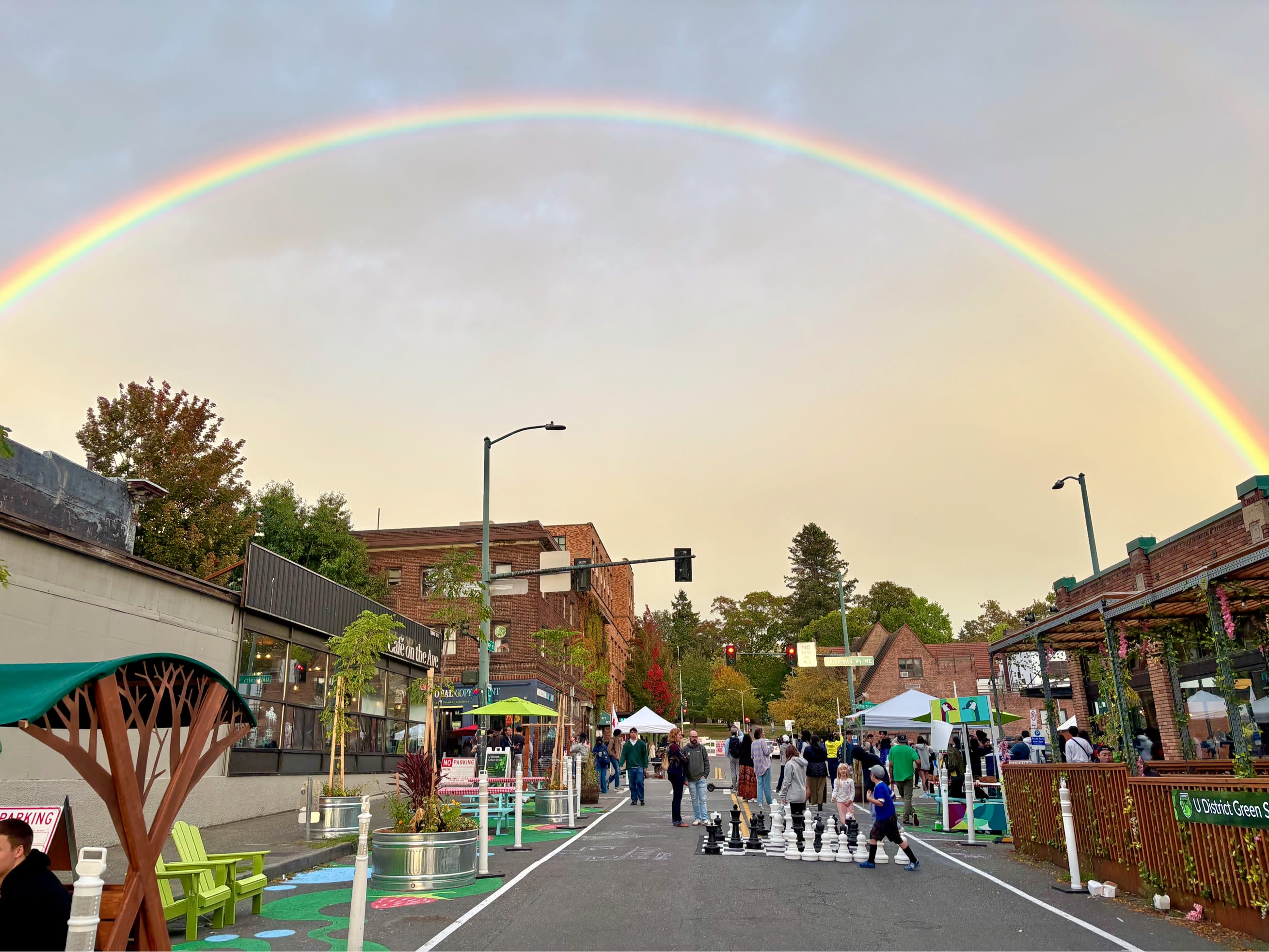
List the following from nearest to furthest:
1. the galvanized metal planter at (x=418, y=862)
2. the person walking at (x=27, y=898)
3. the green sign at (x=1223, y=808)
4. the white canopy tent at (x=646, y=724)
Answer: the person walking at (x=27, y=898) → the green sign at (x=1223, y=808) → the galvanized metal planter at (x=418, y=862) → the white canopy tent at (x=646, y=724)

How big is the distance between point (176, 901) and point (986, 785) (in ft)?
51.8

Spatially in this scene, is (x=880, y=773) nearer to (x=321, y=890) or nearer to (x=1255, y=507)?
(x=321, y=890)

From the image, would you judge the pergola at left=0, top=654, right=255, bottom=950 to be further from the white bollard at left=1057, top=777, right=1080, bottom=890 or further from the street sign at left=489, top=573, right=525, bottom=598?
the street sign at left=489, top=573, right=525, bottom=598

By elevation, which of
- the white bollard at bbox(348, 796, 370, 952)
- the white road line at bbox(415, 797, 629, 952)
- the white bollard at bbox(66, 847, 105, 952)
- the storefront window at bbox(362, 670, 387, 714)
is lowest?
the white road line at bbox(415, 797, 629, 952)

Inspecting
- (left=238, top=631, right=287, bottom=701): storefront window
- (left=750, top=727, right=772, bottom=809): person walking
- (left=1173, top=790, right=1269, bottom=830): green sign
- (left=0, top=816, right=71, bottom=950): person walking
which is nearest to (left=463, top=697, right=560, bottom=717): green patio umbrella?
(left=238, top=631, right=287, bottom=701): storefront window

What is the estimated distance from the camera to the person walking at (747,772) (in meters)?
21.3

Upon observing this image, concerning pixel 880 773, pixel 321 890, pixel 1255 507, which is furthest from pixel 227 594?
pixel 1255 507

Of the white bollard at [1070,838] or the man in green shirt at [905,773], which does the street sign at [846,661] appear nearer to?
the man in green shirt at [905,773]

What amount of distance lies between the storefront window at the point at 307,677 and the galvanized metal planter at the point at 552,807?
665 centimetres

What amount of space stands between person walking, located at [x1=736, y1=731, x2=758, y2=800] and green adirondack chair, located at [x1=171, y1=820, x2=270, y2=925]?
13161 millimetres

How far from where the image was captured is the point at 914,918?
912 cm

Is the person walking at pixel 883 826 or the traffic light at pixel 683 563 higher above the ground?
the traffic light at pixel 683 563

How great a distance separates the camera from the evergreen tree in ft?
372

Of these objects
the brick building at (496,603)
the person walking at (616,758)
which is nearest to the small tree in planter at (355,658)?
the person walking at (616,758)
